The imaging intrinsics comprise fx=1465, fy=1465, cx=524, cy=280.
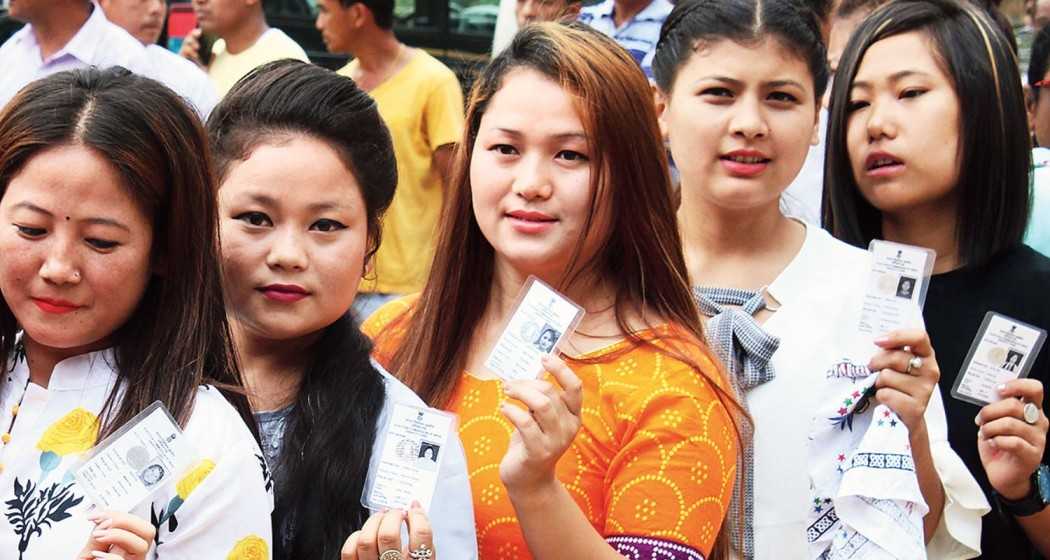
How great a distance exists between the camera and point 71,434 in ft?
6.86

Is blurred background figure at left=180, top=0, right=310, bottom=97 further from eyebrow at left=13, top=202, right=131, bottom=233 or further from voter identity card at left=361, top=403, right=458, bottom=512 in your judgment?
voter identity card at left=361, top=403, right=458, bottom=512

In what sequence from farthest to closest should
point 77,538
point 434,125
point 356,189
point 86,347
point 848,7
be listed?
point 434,125, point 848,7, point 356,189, point 86,347, point 77,538

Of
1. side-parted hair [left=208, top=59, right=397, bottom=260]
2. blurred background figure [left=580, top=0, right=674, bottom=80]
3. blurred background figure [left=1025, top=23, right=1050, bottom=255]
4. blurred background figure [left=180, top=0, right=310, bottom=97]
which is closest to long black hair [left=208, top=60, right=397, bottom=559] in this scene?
side-parted hair [left=208, top=59, right=397, bottom=260]

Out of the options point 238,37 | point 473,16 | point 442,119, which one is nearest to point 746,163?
point 442,119

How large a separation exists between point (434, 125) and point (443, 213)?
2686 mm

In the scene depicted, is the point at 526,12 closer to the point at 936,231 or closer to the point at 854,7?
the point at 854,7

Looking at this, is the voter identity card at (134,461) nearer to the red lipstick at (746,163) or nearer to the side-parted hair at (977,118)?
the red lipstick at (746,163)

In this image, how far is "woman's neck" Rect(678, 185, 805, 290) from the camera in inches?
112

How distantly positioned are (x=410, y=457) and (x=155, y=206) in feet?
1.72

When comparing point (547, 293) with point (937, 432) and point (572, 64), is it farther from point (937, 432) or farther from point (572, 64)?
point (937, 432)

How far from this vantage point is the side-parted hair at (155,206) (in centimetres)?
211

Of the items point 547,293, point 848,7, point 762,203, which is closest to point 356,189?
point 547,293

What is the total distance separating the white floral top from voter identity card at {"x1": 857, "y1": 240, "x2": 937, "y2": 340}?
1.12m

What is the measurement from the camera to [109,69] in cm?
225
